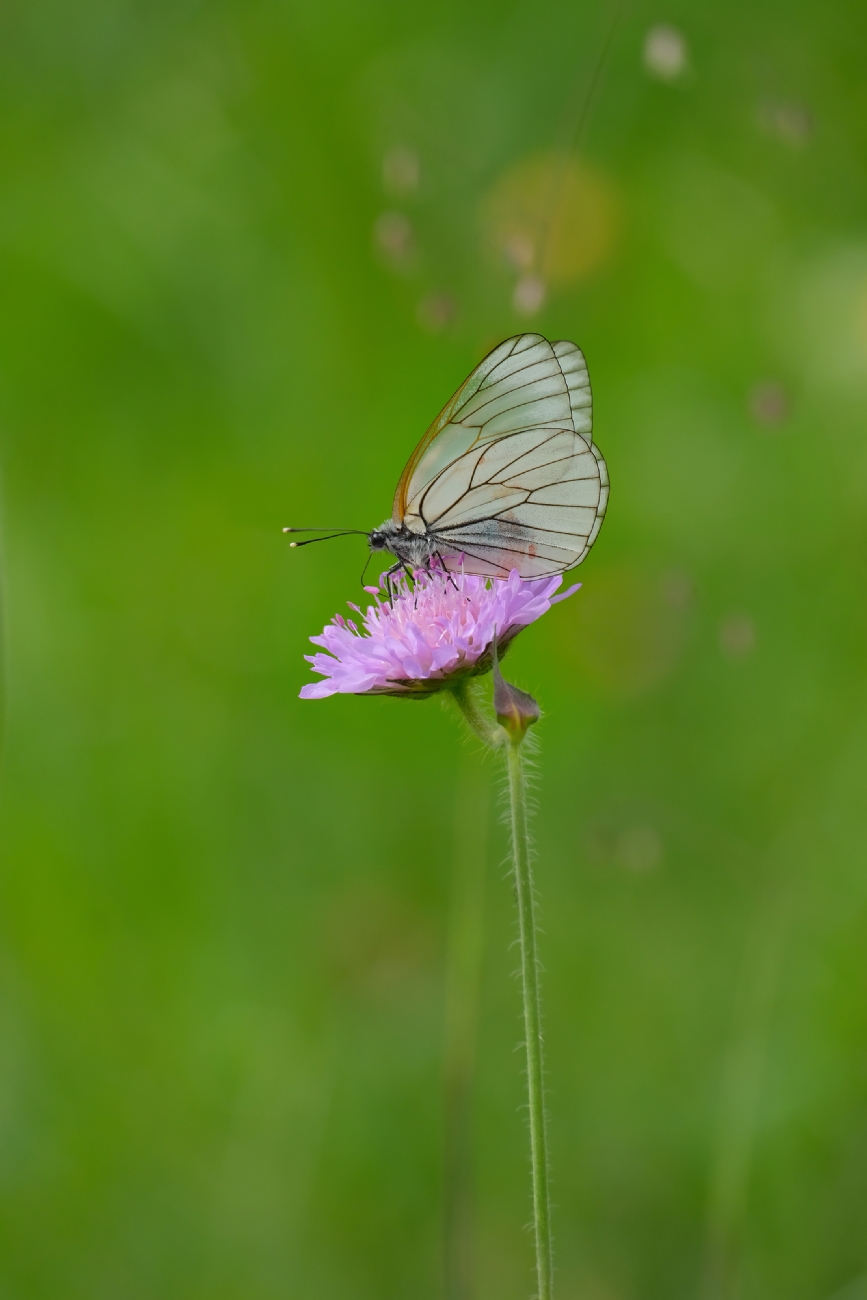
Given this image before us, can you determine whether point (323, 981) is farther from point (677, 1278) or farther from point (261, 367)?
point (261, 367)

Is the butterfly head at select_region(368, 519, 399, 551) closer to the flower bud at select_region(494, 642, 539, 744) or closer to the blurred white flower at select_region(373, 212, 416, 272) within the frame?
the blurred white flower at select_region(373, 212, 416, 272)

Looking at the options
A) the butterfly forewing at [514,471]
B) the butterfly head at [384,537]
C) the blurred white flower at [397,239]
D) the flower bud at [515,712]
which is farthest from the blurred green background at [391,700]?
the flower bud at [515,712]

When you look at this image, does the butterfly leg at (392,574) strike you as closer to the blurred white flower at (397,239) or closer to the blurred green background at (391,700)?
the blurred green background at (391,700)

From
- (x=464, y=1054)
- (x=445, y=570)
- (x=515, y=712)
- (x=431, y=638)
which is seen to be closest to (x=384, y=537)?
(x=445, y=570)

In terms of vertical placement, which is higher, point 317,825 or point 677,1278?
point 317,825

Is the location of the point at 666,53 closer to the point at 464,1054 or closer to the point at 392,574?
the point at 392,574

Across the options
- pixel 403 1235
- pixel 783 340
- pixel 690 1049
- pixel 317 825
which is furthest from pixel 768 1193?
pixel 783 340

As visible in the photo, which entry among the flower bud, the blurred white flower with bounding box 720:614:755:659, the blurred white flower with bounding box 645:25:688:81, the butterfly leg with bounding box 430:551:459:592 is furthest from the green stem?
the blurred white flower with bounding box 645:25:688:81
